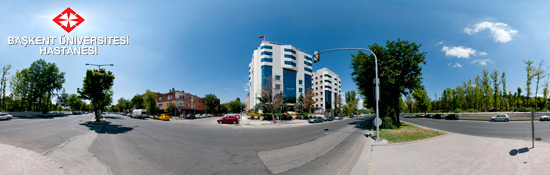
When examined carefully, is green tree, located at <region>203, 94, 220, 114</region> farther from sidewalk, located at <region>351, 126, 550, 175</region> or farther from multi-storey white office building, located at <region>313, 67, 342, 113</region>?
sidewalk, located at <region>351, 126, 550, 175</region>

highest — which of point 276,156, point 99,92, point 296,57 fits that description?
point 296,57

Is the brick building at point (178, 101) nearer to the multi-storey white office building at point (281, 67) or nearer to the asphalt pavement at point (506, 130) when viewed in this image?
the multi-storey white office building at point (281, 67)

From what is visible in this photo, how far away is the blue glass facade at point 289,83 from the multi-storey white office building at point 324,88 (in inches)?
748

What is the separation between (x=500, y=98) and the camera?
39.6 meters

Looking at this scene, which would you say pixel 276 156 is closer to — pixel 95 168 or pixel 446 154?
pixel 95 168

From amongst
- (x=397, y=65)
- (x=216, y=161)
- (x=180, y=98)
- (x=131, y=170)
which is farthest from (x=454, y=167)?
(x=180, y=98)

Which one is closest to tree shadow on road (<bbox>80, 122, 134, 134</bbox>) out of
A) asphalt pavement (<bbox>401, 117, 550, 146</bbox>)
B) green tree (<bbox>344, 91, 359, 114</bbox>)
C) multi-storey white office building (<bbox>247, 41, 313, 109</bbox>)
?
asphalt pavement (<bbox>401, 117, 550, 146</bbox>)

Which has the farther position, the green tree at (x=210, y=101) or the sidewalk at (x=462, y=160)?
the green tree at (x=210, y=101)

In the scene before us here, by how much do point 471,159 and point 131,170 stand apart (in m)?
11.0

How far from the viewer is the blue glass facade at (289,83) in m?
65.9

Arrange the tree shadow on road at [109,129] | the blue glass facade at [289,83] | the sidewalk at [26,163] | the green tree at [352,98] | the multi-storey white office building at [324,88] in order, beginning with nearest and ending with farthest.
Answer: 1. the sidewalk at [26,163]
2. the tree shadow on road at [109,129]
3. the blue glass facade at [289,83]
4. the multi-storey white office building at [324,88]
5. the green tree at [352,98]

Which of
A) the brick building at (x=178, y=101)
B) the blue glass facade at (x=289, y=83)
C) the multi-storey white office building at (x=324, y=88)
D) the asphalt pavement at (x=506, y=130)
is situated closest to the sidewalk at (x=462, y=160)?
the asphalt pavement at (x=506, y=130)

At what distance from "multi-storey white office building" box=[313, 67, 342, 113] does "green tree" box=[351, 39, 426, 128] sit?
5979 centimetres

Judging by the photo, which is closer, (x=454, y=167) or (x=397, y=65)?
(x=454, y=167)
